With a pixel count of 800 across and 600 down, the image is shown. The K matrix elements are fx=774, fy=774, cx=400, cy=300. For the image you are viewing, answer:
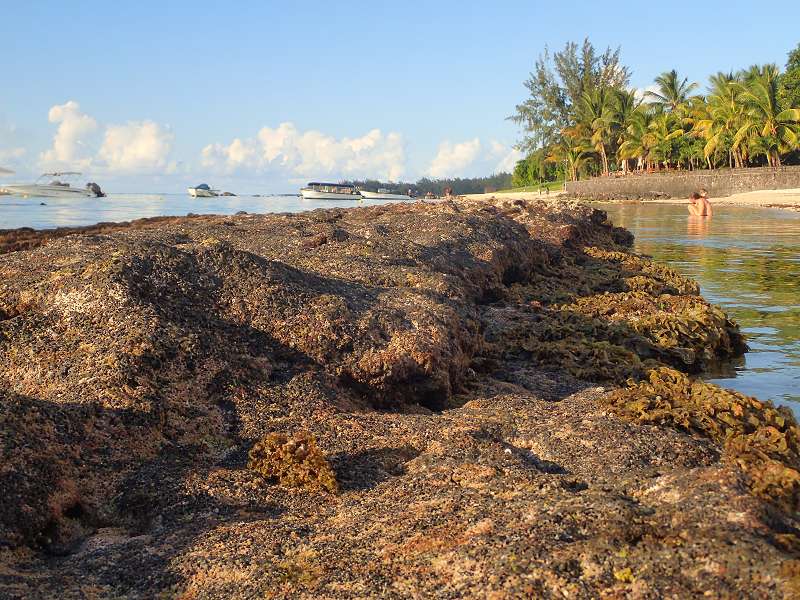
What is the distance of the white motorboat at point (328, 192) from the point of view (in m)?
99.7

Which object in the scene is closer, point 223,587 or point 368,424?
point 223,587

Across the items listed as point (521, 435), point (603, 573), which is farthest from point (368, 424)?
point (603, 573)

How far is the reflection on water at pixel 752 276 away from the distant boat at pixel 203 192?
3062 inches

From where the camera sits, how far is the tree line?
57000 mm

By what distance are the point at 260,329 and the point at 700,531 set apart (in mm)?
3648

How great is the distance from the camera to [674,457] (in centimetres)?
428

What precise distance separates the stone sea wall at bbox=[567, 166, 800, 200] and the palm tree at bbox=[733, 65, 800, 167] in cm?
244

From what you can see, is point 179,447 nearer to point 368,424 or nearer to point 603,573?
point 368,424

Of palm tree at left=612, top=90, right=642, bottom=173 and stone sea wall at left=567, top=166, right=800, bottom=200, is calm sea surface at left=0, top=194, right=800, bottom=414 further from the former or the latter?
palm tree at left=612, top=90, right=642, bottom=173

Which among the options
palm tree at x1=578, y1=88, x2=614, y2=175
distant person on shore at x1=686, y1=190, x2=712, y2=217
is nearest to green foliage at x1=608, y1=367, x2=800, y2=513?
distant person on shore at x1=686, y1=190, x2=712, y2=217

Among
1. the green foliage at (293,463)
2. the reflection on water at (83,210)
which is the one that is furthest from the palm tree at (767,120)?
the green foliage at (293,463)

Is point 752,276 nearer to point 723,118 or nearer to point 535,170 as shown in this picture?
point 723,118

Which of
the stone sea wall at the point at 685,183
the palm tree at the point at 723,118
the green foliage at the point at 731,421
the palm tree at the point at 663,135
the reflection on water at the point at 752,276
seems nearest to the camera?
the green foliage at the point at 731,421

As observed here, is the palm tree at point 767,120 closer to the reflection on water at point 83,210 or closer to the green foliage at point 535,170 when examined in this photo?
the green foliage at point 535,170
